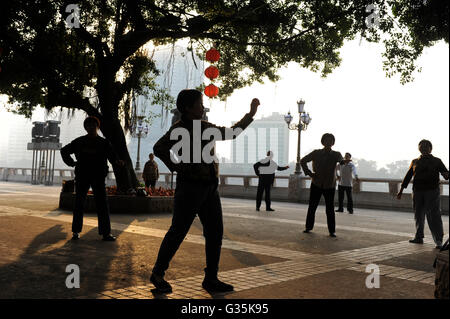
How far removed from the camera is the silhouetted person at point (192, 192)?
4.05 meters

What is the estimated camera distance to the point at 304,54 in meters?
14.3

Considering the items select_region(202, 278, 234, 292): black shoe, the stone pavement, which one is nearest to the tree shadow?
the stone pavement

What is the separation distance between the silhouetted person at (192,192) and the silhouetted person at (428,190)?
4750 mm

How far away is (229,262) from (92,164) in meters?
2.74

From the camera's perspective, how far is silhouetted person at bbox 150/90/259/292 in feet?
13.3

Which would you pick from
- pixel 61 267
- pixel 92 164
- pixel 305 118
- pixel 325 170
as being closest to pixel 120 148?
pixel 92 164

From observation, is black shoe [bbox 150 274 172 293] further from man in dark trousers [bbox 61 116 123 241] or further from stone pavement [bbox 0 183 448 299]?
man in dark trousers [bbox 61 116 123 241]

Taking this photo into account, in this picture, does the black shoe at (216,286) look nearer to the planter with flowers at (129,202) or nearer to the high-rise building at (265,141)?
the planter with flowers at (129,202)

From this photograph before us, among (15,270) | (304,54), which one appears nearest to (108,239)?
(15,270)

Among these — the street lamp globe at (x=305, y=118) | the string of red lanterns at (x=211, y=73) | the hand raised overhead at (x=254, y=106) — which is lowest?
the hand raised overhead at (x=254, y=106)

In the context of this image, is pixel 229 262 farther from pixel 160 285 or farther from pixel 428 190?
pixel 428 190

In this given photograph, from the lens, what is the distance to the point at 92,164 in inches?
273

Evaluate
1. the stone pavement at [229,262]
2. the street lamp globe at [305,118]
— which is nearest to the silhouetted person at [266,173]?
the stone pavement at [229,262]

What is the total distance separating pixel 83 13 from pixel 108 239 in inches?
272
